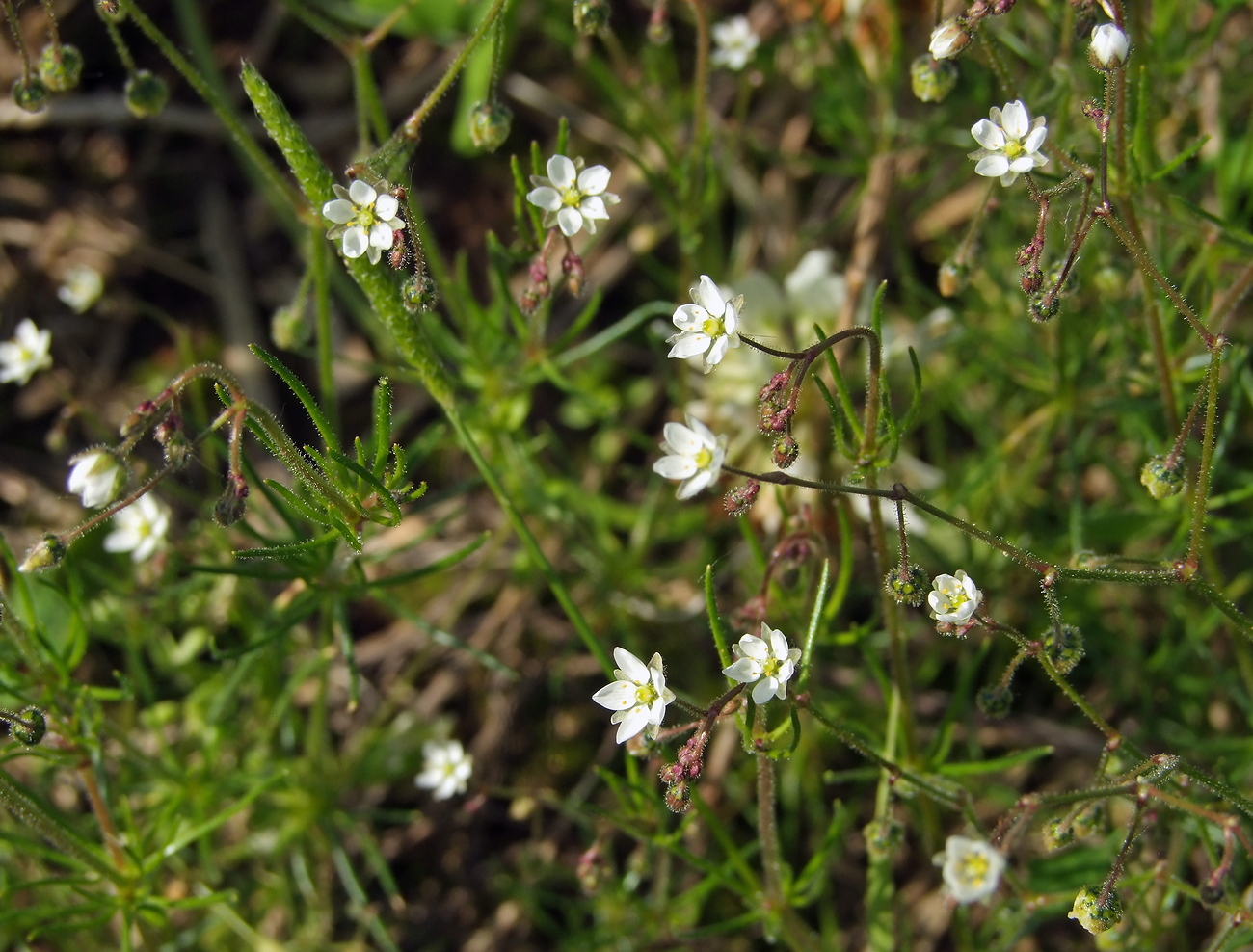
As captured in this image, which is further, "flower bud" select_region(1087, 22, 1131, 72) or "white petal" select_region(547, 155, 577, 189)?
"white petal" select_region(547, 155, 577, 189)

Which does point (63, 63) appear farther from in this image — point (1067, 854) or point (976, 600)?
point (1067, 854)

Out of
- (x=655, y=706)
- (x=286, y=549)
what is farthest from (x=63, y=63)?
(x=655, y=706)

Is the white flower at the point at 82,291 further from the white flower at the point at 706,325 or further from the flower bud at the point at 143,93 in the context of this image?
the white flower at the point at 706,325

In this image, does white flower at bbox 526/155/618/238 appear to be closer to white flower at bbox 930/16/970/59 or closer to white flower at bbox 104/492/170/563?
white flower at bbox 930/16/970/59

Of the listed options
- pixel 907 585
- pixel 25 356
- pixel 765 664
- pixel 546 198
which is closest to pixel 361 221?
pixel 546 198

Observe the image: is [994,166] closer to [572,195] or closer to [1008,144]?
[1008,144]

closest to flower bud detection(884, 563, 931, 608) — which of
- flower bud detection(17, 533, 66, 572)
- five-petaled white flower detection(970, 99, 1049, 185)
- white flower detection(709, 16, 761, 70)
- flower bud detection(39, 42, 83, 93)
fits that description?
five-petaled white flower detection(970, 99, 1049, 185)

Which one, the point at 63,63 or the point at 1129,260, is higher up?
the point at 63,63
